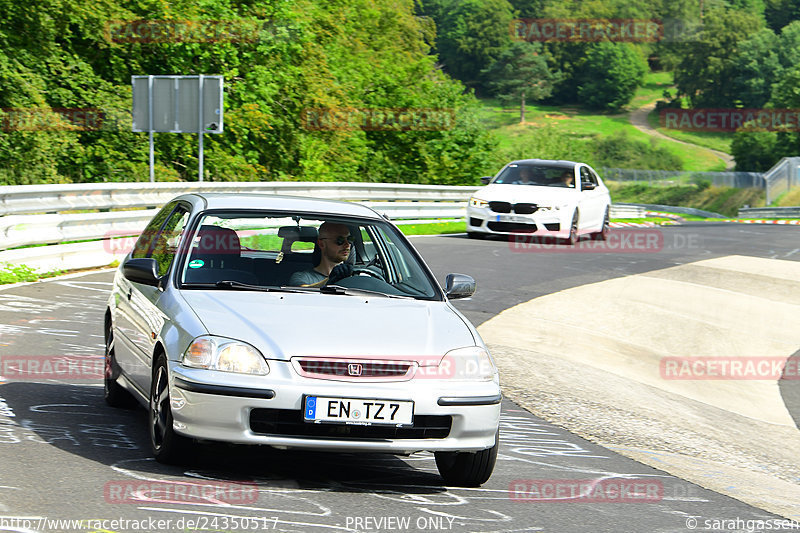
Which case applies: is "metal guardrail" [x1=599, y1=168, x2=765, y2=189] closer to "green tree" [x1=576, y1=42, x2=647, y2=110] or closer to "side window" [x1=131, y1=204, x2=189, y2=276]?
"green tree" [x1=576, y1=42, x2=647, y2=110]

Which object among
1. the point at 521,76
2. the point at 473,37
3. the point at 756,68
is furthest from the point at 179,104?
the point at 473,37

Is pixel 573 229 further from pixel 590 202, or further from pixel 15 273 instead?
pixel 15 273

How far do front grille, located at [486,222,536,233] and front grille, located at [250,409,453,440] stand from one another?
667 inches

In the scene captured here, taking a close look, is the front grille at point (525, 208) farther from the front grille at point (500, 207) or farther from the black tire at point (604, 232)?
the black tire at point (604, 232)

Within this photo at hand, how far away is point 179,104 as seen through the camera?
22.6 metres

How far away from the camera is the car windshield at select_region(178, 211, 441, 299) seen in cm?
648

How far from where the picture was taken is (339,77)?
39.7m

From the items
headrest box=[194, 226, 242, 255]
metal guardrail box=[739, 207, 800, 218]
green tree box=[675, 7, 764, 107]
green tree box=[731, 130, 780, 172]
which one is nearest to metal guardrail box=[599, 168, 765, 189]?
green tree box=[731, 130, 780, 172]

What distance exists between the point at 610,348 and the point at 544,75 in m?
161

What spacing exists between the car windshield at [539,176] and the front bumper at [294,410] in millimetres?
17896

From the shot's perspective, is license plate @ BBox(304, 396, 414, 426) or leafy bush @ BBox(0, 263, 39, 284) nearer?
license plate @ BBox(304, 396, 414, 426)

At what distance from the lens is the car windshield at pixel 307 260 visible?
21.2ft

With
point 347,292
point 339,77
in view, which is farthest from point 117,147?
point 347,292

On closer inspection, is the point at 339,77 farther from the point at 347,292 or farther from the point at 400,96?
the point at 347,292
